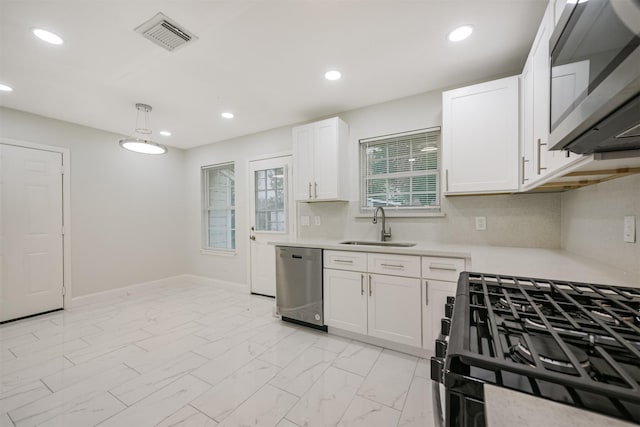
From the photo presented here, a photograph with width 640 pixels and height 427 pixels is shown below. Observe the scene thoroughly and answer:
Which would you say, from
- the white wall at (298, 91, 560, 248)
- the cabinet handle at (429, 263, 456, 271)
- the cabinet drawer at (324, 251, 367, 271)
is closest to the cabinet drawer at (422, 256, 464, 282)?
the cabinet handle at (429, 263, 456, 271)

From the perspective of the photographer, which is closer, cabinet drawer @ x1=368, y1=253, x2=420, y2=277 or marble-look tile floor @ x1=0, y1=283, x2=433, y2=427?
marble-look tile floor @ x1=0, y1=283, x2=433, y2=427

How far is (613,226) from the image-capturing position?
138 centimetres

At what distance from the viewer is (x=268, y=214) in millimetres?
4113

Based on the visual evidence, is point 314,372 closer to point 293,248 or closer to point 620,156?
point 293,248

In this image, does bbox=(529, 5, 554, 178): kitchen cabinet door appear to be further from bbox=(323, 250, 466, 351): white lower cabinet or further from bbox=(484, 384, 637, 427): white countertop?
bbox=(484, 384, 637, 427): white countertop

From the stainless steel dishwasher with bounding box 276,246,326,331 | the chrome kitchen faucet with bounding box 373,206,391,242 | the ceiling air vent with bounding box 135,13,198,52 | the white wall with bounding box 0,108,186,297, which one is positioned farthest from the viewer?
the white wall with bounding box 0,108,186,297

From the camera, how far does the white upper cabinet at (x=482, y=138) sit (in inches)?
83.0

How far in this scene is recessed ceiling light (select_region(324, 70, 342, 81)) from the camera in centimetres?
240

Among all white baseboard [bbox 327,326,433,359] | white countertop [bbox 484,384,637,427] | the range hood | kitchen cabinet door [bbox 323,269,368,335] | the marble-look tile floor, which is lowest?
the marble-look tile floor

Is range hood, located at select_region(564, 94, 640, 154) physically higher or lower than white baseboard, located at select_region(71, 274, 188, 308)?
higher

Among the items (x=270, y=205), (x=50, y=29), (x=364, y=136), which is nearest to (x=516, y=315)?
(x=364, y=136)

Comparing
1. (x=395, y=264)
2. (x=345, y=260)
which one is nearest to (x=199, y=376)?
(x=345, y=260)

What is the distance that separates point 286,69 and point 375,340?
8.70 feet

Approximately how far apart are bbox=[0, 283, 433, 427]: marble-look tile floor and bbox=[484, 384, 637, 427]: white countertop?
4.79 ft
